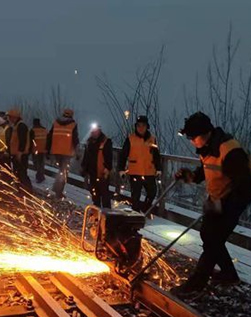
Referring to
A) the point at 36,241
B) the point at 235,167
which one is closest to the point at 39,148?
the point at 36,241

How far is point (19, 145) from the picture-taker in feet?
40.5

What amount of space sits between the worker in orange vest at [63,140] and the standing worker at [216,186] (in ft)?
21.4

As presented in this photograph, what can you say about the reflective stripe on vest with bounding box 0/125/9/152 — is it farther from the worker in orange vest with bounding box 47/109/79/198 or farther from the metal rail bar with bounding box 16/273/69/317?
the metal rail bar with bounding box 16/273/69/317

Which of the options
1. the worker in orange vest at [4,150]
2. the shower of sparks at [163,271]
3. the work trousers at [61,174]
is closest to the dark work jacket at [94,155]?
the work trousers at [61,174]

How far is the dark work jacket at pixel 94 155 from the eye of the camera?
33.6 feet

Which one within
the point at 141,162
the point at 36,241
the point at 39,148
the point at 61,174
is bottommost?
the point at 36,241

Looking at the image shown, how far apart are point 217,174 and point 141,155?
423 centimetres

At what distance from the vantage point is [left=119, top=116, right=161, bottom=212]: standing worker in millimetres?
9867

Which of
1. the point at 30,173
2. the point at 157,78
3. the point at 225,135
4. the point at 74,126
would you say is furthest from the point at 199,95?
the point at 225,135

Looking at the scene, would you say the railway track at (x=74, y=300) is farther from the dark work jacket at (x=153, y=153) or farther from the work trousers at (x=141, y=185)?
the dark work jacket at (x=153, y=153)

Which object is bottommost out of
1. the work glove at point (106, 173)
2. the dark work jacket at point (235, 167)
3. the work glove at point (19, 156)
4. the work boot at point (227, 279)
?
the work boot at point (227, 279)

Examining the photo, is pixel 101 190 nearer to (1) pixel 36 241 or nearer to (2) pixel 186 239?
(2) pixel 186 239

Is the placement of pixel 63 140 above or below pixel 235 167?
below

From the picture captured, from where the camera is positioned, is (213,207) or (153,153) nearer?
(213,207)
